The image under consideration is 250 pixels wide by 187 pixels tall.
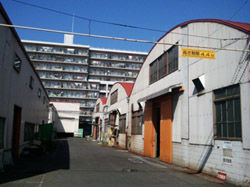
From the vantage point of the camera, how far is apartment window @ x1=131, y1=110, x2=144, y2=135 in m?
22.9

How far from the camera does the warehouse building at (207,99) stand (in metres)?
9.76

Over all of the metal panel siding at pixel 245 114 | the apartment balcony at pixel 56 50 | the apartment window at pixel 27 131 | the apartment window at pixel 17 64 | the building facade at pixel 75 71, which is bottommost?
the apartment window at pixel 27 131

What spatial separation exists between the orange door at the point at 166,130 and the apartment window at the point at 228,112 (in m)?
4.91

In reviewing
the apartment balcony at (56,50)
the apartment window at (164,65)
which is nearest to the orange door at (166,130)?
the apartment window at (164,65)

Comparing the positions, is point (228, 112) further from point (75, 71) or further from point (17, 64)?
point (75, 71)

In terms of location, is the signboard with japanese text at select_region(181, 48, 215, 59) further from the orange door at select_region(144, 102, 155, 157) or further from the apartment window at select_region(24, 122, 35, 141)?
the apartment window at select_region(24, 122, 35, 141)

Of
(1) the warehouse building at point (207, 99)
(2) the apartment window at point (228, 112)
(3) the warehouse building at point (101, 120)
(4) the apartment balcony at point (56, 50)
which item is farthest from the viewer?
(4) the apartment balcony at point (56, 50)

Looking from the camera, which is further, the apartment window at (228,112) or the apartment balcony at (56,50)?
the apartment balcony at (56,50)

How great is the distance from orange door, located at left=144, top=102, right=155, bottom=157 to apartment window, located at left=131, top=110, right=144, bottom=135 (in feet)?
4.90

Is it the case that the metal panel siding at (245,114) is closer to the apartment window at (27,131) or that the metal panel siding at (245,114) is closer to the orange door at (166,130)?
the orange door at (166,130)

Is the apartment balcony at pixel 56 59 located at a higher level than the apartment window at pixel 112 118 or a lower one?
higher

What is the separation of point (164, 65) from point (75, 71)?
6154 centimetres

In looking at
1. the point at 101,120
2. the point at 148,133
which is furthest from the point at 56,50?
the point at 148,133

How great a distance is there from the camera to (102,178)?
9.98m
